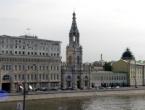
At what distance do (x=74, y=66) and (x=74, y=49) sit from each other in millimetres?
4841

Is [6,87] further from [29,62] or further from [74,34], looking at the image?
[74,34]

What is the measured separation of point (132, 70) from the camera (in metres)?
139

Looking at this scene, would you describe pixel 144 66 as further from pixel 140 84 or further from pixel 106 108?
pixel 106 108

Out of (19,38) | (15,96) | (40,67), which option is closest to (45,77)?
(40,67)

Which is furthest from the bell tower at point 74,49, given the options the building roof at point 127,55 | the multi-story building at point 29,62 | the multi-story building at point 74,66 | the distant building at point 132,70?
the building roof at point 127,55

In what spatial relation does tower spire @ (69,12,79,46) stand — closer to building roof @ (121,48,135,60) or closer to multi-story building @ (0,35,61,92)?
multi-story building @ (0,35,61,92)

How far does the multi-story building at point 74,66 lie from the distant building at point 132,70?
22944mm

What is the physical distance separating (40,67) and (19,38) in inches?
396

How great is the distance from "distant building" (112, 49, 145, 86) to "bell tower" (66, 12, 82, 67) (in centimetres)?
2545

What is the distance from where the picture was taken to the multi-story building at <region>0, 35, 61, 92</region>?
9494 cm

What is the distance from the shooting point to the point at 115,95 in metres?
107

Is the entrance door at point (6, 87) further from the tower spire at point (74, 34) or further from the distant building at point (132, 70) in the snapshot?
the distant building at point (132, 70)

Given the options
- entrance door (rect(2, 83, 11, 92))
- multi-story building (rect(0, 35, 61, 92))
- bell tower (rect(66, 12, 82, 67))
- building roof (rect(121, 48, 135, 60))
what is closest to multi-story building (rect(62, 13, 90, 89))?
bell tower (rect(66, 12, 82, 67))

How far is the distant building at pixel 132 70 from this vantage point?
452ft
